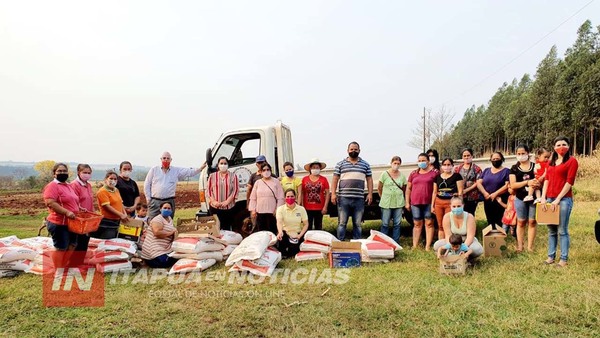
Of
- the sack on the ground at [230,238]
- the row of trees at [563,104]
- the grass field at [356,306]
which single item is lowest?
the grass field at [356,306]

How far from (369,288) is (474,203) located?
10.1 feet

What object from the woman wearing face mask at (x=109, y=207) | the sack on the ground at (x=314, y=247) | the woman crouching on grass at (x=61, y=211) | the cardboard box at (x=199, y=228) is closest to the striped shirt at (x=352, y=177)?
the sack on the ground at (x=314, y=247)

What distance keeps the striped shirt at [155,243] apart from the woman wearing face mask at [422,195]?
12.0 feet

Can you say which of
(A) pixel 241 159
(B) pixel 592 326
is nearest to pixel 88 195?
(A) pixel 241 159

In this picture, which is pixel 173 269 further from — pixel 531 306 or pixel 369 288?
pixel 531 306

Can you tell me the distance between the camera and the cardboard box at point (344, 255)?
16.7 feet

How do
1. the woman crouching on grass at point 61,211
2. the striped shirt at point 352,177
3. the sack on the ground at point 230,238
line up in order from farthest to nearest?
1. the striped shirt at point 352,177
2. the sack on the ground at point 230,238
3. the woman crouching on grass at point 61,211

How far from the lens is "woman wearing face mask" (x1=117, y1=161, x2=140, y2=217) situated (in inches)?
245

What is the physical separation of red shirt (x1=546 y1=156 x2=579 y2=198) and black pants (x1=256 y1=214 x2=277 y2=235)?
3.82m

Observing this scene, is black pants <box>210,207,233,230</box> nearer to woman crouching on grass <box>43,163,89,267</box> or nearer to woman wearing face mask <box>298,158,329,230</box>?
woman wearing face mask <box>298,158,329,230</box>

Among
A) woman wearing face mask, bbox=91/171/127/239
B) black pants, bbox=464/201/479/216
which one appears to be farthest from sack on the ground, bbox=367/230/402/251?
woman wearing face mask, bbox=91/171/127/239

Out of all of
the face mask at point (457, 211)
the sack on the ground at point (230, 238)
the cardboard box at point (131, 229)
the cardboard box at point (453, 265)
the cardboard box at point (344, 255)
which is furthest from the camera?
the cardboard box at point (131, 229)

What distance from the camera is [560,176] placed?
4543 mm

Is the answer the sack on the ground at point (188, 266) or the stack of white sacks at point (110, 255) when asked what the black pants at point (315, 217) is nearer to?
the sack on the ground at point (188, 266)
